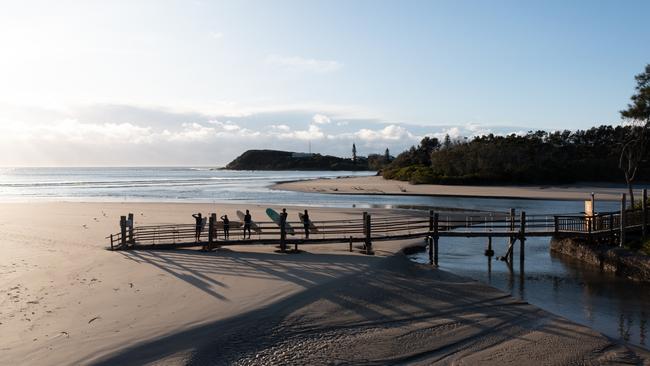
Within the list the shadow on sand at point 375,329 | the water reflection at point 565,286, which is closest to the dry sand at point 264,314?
the shadow on sand at point 375,329

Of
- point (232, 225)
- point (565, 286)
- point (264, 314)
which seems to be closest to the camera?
point (264, 314)

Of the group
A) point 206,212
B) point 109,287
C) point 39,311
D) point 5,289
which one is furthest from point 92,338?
point 206,212

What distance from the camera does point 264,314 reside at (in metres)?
13.5

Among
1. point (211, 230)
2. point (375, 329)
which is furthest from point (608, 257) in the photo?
point (211, 230)

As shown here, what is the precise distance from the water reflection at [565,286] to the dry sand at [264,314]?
1316mm

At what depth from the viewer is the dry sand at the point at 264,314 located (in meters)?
11.0

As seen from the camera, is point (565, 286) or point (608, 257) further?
point (608, 257)

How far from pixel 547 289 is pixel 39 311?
50.8 feet

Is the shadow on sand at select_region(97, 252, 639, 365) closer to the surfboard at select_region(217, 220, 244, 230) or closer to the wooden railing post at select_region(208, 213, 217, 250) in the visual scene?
the wooden railing post at select_region(208, 213, 217, 250)

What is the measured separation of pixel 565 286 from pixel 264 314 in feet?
37.1

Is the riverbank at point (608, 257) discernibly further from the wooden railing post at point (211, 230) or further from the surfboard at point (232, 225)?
the wooden railing post at point (211, 230)

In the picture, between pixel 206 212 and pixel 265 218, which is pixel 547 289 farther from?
pixel 206 212

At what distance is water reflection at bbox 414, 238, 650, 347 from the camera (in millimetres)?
14656

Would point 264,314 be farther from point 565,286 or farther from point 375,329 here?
point 565,286
